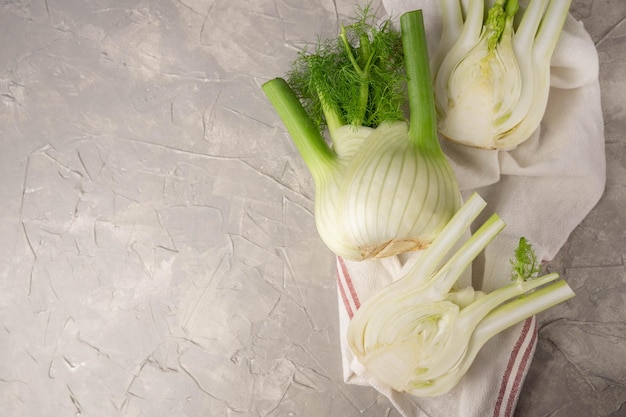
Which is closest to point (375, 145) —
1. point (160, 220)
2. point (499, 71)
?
point (499, 71)

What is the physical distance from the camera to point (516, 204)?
122 cm

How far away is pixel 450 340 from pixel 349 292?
20 cm

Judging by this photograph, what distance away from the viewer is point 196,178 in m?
1.33

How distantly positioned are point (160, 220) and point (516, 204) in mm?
660

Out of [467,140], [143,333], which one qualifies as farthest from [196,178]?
[467,140]

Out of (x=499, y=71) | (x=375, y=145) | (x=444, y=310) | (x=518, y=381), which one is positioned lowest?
(x=518, y=381)

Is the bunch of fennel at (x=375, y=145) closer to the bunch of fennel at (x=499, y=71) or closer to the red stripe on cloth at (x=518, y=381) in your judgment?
the bunch of fennel at (x=499, y=71)

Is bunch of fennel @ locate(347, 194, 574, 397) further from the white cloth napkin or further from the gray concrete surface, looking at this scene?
the gray concrete surface

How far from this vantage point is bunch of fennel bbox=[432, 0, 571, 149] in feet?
3.77

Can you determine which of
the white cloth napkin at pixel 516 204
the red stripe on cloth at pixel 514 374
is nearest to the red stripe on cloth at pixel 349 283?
the white cloth napkin at pixel 516 204

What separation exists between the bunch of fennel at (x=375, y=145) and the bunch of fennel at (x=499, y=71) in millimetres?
61

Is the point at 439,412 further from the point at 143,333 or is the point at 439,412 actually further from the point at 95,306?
the point at 95,306

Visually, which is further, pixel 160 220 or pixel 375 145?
pixel 160 220

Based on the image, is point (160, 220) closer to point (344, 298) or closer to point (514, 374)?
point (344, 298)
